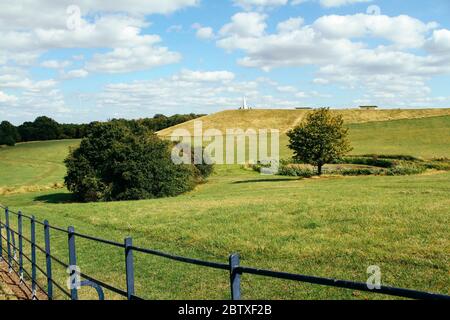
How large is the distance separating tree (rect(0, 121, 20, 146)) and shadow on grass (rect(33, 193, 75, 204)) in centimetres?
7173

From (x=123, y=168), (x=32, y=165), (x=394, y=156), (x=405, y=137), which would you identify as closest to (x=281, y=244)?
(x=123, y=168)

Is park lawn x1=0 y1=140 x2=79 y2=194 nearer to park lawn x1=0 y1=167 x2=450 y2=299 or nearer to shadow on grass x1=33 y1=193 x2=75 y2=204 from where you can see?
shadow on grass x1=33 y1=193 x2=75 y2=204

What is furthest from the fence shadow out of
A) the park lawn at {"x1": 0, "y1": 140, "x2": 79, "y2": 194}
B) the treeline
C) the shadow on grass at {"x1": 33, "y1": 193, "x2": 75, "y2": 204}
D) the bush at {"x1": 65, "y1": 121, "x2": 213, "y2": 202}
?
the treeline

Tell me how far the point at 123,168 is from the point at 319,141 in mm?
23949

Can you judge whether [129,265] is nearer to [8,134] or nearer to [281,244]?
[281,244]

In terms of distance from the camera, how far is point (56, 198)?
61.3 m

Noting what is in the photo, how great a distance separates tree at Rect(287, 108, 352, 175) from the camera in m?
58.5

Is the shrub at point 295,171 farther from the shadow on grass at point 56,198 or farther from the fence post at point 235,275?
the fence post at point 235,275

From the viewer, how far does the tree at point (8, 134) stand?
12700cm

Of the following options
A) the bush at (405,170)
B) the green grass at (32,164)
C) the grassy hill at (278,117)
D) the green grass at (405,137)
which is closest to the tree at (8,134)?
the green grass at (32,164)

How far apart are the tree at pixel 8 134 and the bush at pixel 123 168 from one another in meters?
73.8

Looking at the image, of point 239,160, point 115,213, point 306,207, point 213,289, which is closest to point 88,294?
point 213,289
